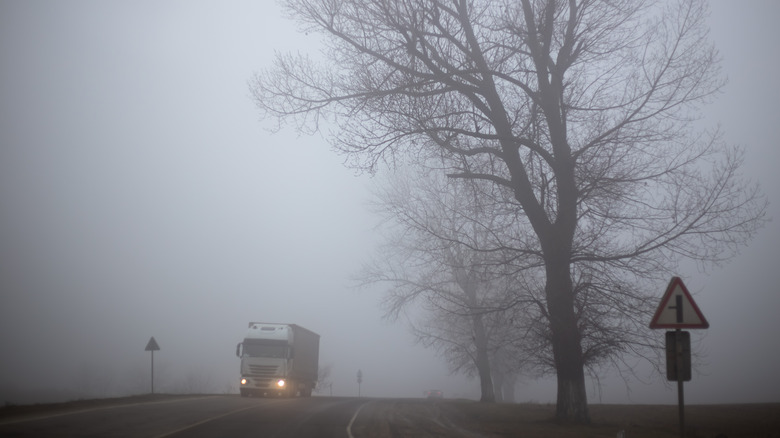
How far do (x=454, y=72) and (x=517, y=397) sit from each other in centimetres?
5427

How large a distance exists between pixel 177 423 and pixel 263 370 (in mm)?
18984

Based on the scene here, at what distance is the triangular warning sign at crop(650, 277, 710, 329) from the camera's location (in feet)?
33.5

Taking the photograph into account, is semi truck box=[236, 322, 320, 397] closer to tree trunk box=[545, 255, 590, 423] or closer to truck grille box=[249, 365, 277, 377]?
truck grille box=[249, 365, 277, 377]

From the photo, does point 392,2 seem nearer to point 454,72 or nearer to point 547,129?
point 454,72

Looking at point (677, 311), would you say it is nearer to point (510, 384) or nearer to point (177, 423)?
point (177, 423)

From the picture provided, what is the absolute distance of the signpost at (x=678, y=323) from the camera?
1021 centimetres

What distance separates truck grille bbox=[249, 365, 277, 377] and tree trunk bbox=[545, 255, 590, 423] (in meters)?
20.1

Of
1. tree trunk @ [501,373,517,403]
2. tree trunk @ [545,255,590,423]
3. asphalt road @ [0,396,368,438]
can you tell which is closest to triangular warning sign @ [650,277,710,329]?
tree trunk @ [545,255,590,423]

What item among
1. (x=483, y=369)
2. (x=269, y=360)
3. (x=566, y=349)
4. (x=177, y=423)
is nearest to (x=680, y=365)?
(x=566, y=349)

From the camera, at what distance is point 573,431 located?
15664 mm

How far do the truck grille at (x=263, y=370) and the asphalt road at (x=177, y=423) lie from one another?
13288mm

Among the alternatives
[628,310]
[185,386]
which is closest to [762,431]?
[628,310]

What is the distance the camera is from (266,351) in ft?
114

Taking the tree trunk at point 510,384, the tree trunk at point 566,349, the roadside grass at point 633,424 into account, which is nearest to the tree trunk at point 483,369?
the roadside grass at point 633,424
